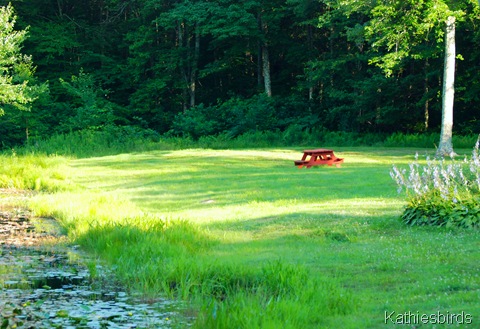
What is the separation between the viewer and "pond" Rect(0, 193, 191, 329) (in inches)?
299

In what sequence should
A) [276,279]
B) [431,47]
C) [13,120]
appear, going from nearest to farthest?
[276,279]
[431,47]
[13,120]

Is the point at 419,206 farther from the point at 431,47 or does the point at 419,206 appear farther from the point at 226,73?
the point at 226,73

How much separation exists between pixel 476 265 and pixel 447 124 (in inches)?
742

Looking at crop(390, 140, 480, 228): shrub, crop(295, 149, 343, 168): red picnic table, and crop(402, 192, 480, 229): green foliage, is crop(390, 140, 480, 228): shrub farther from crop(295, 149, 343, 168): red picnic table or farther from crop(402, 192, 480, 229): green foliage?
crop(295, 149, 343, 168): red picnic table

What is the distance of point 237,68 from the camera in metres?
50.5

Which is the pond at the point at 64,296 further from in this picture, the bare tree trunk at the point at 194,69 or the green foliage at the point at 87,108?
the bare tree trunk at the point at 194,69

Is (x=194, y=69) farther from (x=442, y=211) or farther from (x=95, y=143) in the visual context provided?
(x=442, y=211)

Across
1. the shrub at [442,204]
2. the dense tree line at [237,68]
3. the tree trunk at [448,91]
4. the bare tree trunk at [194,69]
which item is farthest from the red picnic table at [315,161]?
the bare tree trunk at [194,69]

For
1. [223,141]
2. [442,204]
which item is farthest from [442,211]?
[223,141]

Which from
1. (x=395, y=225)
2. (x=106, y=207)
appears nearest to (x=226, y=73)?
(x=106, y=207)

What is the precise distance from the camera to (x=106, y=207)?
1488 centimetres

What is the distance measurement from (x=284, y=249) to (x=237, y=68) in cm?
4076

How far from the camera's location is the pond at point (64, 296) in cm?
760

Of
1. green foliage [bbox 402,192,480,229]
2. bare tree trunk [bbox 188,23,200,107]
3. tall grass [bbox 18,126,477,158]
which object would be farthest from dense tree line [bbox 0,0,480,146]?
green foliage [bbox 402,192,480,229]
